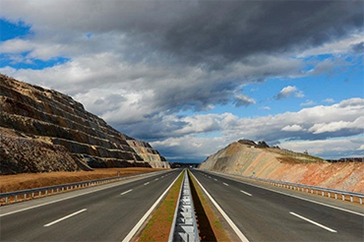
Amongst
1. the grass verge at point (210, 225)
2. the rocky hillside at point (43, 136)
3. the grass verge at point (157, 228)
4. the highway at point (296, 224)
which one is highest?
the rocky hillside at point (43, 136)

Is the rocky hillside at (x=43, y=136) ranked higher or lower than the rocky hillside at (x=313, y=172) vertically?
higher

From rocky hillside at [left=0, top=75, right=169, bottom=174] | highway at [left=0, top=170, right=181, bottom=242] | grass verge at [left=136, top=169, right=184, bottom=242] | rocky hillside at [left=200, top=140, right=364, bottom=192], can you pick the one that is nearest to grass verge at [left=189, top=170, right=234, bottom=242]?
grass verge at [left=136, top=169, right=184, bottom=242]

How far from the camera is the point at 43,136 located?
61.5 metres

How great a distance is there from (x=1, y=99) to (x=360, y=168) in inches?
2387

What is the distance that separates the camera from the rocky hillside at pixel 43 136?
4212 cm

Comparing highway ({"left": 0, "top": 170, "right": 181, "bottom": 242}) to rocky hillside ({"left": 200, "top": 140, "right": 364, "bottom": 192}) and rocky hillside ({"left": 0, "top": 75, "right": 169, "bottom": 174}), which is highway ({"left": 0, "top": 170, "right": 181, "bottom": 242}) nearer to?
rocky hillside ({"left": 200, "top": 140, "right": 364, "bottom": 192})

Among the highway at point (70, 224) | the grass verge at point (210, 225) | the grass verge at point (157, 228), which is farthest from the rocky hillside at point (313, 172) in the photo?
the highway at point (70, 224)

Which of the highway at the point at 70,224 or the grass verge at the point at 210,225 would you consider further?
the grass verge at the point at 210,225

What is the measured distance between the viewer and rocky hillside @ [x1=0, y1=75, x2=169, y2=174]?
42125 millimetres

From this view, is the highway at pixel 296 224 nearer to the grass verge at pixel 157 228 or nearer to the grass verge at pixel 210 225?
the grass verge at pixel 210 225

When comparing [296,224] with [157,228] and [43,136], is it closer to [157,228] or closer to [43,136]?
[157,228]

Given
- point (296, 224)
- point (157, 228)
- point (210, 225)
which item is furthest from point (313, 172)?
point (157, 228)

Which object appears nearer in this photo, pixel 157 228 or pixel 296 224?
pixel 157 228

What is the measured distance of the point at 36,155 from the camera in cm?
4588
